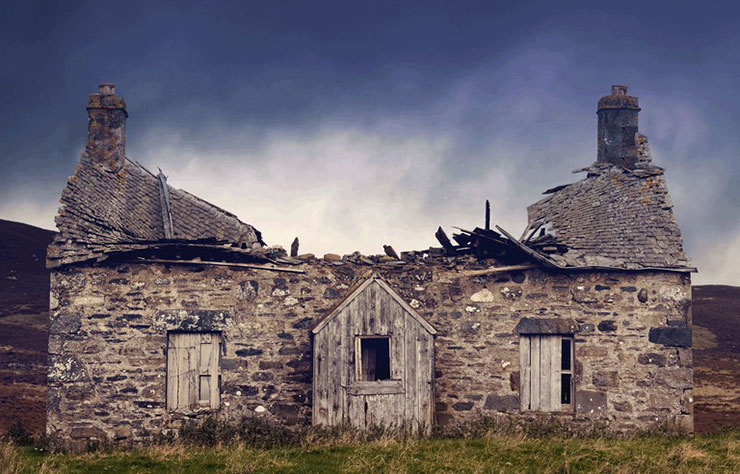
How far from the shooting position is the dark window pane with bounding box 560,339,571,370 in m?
14.5

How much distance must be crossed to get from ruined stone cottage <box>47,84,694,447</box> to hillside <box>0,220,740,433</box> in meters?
2.79

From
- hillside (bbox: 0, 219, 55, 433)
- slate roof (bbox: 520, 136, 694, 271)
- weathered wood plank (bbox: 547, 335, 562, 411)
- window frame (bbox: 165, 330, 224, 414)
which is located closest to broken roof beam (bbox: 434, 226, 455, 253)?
slate roof (bbox: 520, 136, 694, 271)

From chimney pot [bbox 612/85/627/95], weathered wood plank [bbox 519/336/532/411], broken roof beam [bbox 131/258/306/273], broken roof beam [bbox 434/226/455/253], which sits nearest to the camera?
broken roof beam [bbox 131/258/306/273]

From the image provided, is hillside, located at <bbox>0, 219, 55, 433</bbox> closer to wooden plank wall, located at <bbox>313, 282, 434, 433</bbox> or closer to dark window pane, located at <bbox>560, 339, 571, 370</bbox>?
wooden plank wall, located at <bbox>313, 282, 434, 433</bbox>

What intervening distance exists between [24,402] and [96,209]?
765 centimetres

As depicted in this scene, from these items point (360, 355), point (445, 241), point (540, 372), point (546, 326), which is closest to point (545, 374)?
point (540, 372)

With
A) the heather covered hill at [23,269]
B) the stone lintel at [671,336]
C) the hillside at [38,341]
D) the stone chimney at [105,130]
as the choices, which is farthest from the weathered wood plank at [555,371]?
the heather covered hill at [23,269]

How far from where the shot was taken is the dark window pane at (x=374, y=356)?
14070mm

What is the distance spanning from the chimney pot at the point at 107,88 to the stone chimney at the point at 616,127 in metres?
10.4

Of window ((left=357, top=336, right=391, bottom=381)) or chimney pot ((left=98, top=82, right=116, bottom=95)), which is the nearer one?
window ((left=357, top=336, right=391, bottom=381))

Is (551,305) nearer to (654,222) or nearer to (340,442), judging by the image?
(654,222)

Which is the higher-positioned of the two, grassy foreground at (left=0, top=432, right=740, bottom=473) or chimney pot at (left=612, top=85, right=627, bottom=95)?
chimney pot at (left=612, top=85, right=627, bottom=95)

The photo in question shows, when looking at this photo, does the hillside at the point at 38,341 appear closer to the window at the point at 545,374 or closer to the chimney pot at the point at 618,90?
Answer: the window at the point at 545,374

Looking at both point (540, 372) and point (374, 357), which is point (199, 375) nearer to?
point (374, 357)
